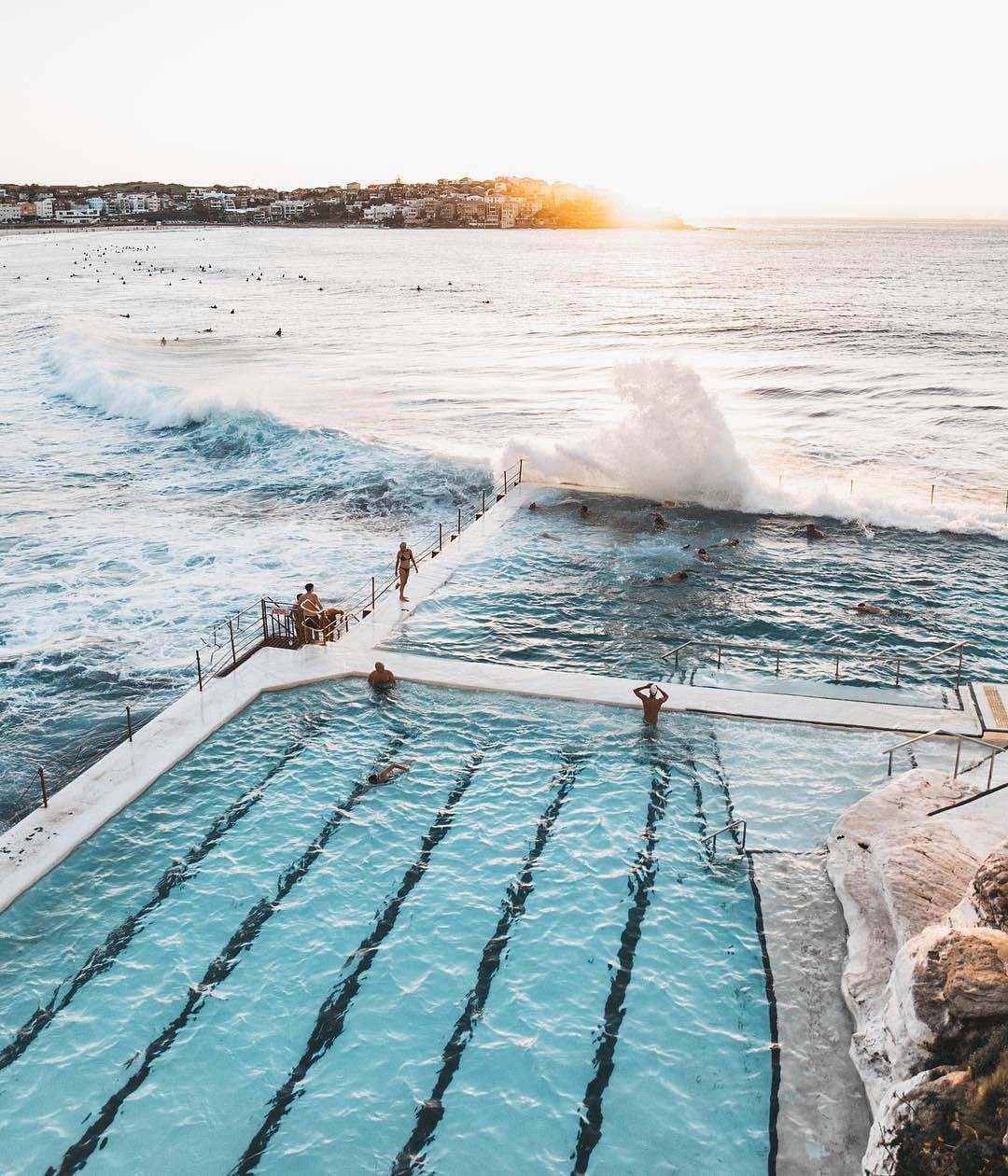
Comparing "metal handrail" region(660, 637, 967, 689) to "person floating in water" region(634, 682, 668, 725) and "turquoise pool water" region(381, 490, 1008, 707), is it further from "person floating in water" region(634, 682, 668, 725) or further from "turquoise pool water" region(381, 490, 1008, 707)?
"person floating in water" region(634, 682, 668, 725)

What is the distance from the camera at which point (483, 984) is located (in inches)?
396

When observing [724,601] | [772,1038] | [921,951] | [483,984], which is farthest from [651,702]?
[921,951]

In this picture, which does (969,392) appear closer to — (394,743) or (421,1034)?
(394,743)

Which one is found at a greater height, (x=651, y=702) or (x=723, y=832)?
(x=651, y=702)

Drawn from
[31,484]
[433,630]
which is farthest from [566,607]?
[31,484]

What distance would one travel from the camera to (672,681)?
1702 cm

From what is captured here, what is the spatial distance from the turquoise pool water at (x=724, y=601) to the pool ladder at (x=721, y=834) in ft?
15.5

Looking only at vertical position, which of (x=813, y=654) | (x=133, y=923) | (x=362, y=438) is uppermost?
(x=362, y=438)

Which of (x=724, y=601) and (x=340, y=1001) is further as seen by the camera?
(x=724, y=601)

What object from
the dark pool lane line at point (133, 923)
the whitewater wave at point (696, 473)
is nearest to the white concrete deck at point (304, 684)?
the dark pool lane line at point (133, 923)

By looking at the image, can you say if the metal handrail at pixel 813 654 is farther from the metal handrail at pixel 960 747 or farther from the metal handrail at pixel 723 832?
the metal handrail at pixel 723 832

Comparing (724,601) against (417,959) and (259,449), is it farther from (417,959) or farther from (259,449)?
(259,449)

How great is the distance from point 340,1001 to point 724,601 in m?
14.5

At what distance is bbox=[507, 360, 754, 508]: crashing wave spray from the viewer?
104ft
